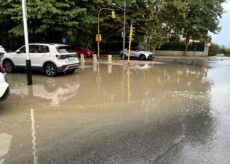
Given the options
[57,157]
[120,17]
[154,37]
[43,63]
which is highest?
[120,17]

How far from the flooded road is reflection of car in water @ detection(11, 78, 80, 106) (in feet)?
0.11

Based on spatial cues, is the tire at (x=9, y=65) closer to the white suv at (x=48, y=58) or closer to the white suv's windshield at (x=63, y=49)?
the white suv at (x=48, y=58)

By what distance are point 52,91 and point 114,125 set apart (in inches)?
179

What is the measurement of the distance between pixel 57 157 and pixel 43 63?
923cm

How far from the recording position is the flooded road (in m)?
4.34

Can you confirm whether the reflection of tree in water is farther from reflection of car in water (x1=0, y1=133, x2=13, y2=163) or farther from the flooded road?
reflection of car in water (x1=0, y1=133, x2=13, y2=163)

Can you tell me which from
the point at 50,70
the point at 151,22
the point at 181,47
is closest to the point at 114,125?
the point at 50,70

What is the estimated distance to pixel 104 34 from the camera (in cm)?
3241

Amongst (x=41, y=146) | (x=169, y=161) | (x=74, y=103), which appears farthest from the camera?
(x=74, y=103)

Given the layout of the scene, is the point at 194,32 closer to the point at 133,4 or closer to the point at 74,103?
the point at 133,4

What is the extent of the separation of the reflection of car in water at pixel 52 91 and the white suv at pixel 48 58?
Result: 5.45ft

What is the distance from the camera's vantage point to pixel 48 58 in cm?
1257

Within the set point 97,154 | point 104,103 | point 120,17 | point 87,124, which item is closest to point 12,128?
point 87,124

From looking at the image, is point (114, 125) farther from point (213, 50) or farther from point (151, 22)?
point (213, 50)
